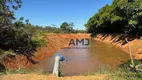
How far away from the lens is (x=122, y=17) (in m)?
28.8

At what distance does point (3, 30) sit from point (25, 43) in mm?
2097

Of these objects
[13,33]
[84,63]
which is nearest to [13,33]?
[13,33]

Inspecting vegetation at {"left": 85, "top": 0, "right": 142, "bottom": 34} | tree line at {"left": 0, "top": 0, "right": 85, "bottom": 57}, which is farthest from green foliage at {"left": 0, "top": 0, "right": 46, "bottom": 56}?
vegetation at {"left": 85, "top": 0, "right": 142, "bottom": 34}

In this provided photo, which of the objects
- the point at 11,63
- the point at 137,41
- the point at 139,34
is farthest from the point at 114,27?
the point at 11,63

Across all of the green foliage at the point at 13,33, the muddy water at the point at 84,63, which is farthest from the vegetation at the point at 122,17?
the green foliage at the point at 13,33

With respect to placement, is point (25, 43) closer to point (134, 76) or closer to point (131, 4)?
point (131, 4)

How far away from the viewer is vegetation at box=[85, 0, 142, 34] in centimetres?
991

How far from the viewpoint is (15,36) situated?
14117mm

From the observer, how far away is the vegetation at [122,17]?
32.5 ft

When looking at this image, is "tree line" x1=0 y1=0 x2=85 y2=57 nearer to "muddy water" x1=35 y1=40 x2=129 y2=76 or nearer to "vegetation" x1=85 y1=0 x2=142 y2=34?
"muddy water" x1=35 y1=40 x2=129 y2=76

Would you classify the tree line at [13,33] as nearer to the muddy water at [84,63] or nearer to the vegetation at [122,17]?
the muddy water at [84,63]

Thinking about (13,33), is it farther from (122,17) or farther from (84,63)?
(122,17)

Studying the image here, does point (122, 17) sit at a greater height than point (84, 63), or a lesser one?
greater

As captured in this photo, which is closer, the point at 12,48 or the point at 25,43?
the point at 12,48
